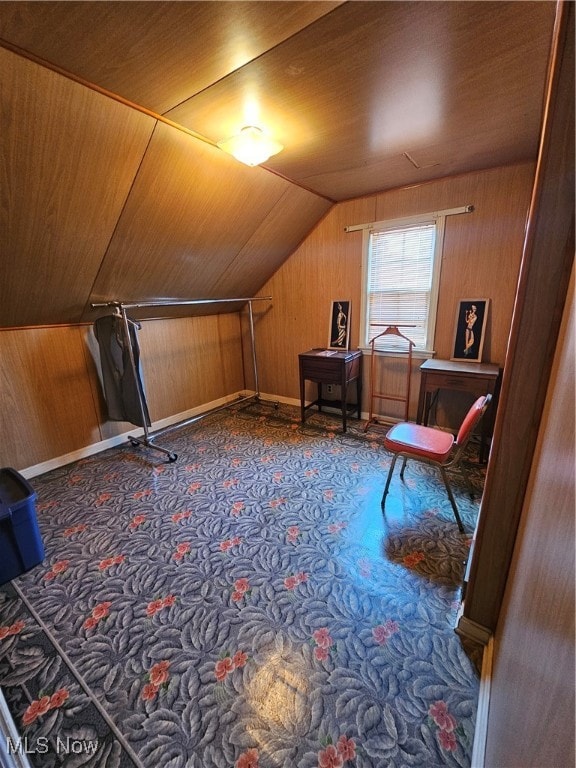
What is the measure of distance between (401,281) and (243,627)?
2.99 meters

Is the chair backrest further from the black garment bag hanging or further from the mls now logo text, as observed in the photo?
the black garment bag hanging

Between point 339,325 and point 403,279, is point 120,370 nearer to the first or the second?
point 339,325

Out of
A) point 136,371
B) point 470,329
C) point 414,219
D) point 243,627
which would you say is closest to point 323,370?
point 470,329

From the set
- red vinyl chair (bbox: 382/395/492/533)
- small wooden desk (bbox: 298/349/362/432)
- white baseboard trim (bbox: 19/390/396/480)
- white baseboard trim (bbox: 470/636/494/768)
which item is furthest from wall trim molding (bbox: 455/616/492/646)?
white baseboard trim (bbox: 19/390/396/480)

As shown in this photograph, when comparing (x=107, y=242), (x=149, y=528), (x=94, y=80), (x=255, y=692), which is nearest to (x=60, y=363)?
(x=107, y=242)

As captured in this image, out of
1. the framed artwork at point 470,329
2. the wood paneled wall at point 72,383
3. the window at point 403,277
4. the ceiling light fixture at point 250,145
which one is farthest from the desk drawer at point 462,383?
the wood paneled wall at point 72,383

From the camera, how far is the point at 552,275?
926mm

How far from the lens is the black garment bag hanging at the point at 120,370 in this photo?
8.87 feet

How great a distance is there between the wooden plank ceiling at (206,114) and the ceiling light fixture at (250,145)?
2.3 inches

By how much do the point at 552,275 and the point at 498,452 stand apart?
1.97 feet

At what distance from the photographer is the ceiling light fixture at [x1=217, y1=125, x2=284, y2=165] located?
1.82 meters

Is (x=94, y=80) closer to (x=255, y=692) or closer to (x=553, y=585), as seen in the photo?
(x=553, y=585)

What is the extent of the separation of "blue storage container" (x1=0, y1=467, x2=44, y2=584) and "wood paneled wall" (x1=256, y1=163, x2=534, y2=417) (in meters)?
2.89

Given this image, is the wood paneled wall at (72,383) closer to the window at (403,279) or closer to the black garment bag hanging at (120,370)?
the black garment bag hanging at (120,370)
